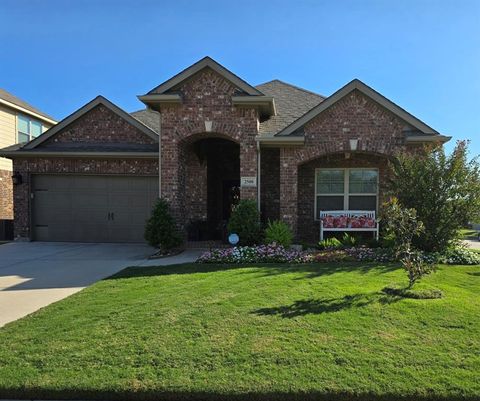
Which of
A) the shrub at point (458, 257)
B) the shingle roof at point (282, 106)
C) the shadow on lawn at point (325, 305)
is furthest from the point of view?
the shingle roof at point (282, 106)

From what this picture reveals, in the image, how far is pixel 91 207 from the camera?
14.5 meters

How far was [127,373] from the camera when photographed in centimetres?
383

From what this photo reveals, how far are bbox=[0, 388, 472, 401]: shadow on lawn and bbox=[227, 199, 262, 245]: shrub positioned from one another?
297 inches

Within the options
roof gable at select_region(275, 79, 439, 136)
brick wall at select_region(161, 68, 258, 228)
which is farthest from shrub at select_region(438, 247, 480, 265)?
brick wall at select_region(161, 68, 258, 228)

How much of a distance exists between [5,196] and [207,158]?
11.4 metres

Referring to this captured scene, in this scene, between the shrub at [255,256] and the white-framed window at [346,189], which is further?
the white-framed window at [346,189]

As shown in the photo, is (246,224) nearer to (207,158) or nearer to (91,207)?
(207,158)

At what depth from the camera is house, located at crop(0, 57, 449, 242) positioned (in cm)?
1179

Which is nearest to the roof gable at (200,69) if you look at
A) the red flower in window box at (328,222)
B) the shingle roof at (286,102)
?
the shingle roof at (286,102)

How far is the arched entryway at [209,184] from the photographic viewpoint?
1362cm

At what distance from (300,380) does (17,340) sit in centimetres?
339

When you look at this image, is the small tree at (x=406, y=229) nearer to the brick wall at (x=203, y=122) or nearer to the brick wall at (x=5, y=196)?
the brick wall at (x=203, y=122)

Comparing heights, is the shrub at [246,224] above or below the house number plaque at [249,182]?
below

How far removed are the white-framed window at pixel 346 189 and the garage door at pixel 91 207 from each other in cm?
598
